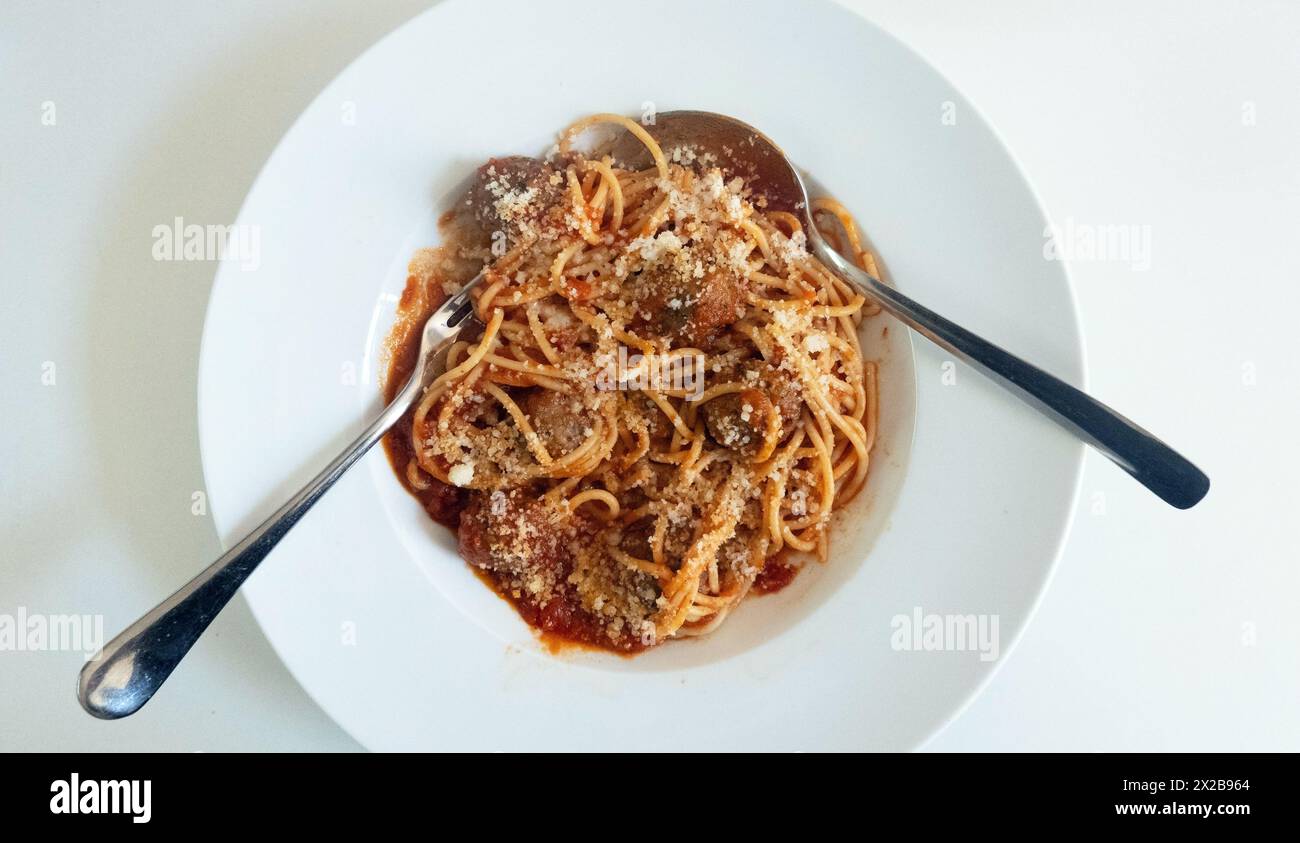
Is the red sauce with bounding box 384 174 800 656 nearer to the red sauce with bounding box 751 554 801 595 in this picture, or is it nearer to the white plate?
the white plate

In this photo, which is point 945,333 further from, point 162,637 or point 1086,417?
point 162,637

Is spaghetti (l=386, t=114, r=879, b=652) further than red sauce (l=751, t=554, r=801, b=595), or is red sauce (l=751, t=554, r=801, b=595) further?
red sauce (l=751, t=554, r=801, b=595)

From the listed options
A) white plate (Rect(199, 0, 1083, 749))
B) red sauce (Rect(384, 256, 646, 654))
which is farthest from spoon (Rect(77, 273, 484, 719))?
red sauce (Rect(384, 256, 646, 654))

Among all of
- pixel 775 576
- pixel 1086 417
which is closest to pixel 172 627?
pixel 775 576

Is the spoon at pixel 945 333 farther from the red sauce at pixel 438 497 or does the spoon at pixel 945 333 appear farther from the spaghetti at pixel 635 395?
the red sauce at pixel 438 497

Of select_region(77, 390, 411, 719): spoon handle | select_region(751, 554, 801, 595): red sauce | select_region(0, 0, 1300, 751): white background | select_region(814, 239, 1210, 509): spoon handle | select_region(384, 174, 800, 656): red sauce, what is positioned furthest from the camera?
select_region(0, 0, 1300, 751): white background

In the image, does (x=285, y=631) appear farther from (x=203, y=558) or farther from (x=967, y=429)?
(x=967, y=429)

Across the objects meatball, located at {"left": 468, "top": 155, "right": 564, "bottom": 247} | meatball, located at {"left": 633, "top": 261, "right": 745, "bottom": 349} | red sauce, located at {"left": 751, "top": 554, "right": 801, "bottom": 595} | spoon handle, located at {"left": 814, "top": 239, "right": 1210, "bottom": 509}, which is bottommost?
red sauce, located at {"left": 751, "top": 554, "right": 801, "bottom": 595}

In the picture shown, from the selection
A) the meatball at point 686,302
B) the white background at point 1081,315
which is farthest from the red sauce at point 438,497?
the white background at point 1081,315
